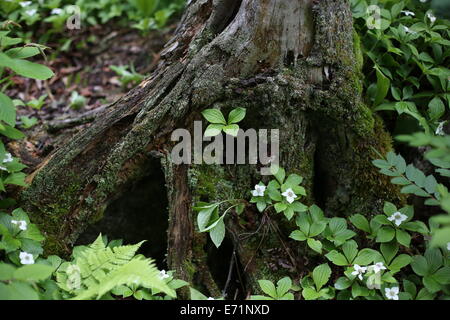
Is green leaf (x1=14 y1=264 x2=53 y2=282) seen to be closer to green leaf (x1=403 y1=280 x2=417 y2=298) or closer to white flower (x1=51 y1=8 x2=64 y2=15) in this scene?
green leaf (x1=403 y1=280 x2=417 y2=298)

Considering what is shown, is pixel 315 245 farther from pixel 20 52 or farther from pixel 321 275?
pixel 20 52

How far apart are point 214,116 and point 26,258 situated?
1511 mm

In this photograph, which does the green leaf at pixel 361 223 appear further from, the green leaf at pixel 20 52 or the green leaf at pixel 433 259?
the green leaf at pixel 20 52

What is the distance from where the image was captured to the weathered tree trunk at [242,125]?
3037mm

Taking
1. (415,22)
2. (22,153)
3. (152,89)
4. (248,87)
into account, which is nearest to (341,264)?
(248,87)

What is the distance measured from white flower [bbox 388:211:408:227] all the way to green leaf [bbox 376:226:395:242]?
0.06 m

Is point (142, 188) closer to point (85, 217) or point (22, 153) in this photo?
point (85, 217)

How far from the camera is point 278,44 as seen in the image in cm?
303

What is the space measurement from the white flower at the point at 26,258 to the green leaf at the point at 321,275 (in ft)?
5.99

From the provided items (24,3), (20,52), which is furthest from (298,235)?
(24,3)

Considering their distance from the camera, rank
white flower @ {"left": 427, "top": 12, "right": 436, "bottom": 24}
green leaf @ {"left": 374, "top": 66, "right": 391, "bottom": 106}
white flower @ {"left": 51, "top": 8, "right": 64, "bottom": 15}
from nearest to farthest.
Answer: green leaf @ {"left": 374, "top": 66, "right": 391, "bottom": 106} → white flower @ {"left": 427, "top": 12, "right": 436, "bottom": 24} → white flower @ {"left": 51, "top": 8, "right": 64, "bottom": 15}

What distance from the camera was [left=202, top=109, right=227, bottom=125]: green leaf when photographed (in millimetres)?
2953

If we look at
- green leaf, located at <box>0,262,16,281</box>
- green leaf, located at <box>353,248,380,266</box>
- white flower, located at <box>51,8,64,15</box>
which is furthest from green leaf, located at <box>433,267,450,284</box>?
white flower, located at <box>51,8,64,15</box>

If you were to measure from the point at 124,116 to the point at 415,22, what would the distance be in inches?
97.4
